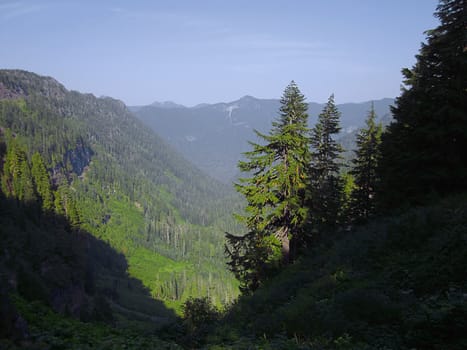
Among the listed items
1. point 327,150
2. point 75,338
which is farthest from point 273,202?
point 75,338

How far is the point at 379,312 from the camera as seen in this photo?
273 inches

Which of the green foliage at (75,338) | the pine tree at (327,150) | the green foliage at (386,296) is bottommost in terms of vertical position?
the green foliage at (75,338)

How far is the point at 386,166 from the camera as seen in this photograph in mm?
19578

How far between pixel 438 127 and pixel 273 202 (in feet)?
30.1

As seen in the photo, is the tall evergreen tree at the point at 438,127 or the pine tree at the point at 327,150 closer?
the tall evergreen tree at the point at 438,127

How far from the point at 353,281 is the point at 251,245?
9215 millimetres

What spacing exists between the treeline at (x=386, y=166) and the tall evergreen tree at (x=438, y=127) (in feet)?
0.13

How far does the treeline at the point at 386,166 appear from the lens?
15305 millimetres

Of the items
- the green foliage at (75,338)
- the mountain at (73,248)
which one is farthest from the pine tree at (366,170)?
the mountain at (73,248)

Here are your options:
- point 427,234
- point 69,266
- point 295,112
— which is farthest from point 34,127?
point 427,234

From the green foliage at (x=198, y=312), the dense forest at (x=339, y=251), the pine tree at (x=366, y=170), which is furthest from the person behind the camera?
the pine tree at (x=366, y=170)

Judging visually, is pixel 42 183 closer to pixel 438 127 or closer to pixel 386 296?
pixel 438 127

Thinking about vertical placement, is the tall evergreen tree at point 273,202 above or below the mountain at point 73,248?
above

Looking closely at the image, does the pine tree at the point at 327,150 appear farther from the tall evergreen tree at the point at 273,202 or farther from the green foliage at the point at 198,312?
the green foliage at the point at 198,312
